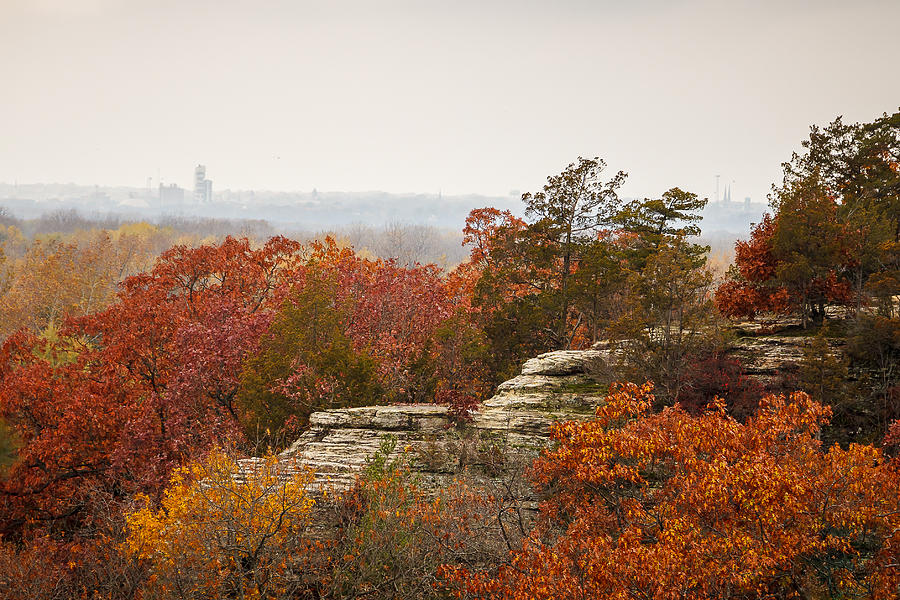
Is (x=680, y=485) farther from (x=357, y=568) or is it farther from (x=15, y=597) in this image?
(x=15, y=597)

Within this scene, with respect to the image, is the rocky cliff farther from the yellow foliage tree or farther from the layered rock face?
the yellow foliage tree

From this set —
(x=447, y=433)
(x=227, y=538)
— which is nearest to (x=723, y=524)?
(x=447, y=433)

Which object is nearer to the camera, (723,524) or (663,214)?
(723,524)

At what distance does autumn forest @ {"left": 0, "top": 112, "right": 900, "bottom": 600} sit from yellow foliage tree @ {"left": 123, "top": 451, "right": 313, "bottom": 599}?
0.22ft

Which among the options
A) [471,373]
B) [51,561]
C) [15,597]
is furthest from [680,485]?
[51,561]

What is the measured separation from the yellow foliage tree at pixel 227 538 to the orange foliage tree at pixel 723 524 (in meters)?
3.15

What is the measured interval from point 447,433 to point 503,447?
1566mm

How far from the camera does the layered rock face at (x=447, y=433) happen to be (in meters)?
13.9

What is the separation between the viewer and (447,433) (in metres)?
15.2

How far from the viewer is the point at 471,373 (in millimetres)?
23328

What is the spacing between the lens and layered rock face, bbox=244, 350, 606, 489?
45.7 feet

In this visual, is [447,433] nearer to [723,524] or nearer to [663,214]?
[723,524]

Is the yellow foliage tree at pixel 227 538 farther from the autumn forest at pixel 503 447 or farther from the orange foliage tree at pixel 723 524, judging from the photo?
the orange foliage tree at pixel 723 524

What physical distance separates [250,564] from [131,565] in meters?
4.47
